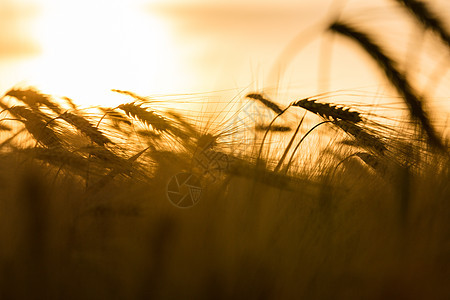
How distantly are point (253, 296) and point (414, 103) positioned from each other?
63 centimetres

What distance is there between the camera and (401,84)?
1.51m

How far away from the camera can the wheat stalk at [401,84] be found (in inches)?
56.9

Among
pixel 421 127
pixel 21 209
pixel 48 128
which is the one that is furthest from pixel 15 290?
pixel 421 127

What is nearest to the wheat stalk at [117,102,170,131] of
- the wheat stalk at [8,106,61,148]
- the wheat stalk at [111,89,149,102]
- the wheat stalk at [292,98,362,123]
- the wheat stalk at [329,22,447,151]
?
the wheat stalk at [111,89,149,102]

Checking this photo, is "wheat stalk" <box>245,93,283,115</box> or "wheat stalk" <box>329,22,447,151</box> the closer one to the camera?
"wheat stalk" <box>329,22,447,151</box>

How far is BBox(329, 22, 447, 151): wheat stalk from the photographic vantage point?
1.44 m

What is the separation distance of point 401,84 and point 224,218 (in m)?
0.60

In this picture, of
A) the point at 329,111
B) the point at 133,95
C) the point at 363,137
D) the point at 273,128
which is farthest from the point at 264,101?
the point at 133,95

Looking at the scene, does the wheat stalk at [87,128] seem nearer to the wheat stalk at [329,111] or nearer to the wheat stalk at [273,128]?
the wheat stalk at [273,128]

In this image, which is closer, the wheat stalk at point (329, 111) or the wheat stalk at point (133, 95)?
the wheat stalk at point (329, 111)

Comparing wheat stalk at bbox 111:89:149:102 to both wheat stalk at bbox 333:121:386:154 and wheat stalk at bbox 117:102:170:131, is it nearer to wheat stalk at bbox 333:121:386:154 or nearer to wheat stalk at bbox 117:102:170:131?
wheat stalk at bbox 117:102:170:131

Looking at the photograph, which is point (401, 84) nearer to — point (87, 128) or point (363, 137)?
point (363, 137)

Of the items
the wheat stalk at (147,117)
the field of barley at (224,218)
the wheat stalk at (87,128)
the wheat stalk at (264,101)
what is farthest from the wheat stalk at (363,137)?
the wheat stalk at (87,128)

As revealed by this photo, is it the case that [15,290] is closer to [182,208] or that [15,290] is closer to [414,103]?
[182,208]
